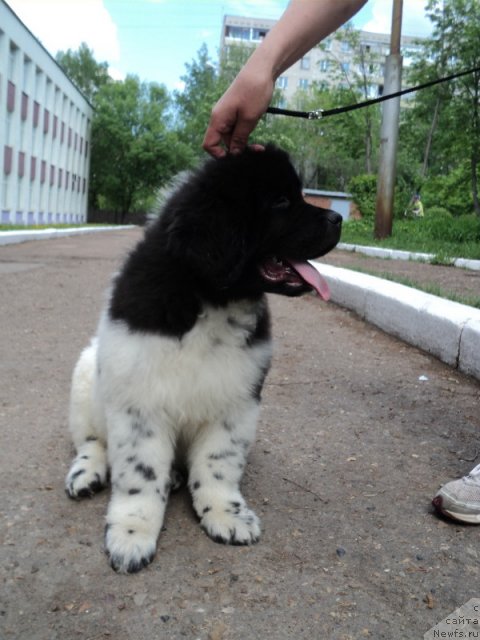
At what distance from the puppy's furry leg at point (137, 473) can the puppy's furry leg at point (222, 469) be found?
0.14 meters

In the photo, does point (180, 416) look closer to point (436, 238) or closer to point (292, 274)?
point (292, 274)

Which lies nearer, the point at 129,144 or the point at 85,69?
the point at 129,144

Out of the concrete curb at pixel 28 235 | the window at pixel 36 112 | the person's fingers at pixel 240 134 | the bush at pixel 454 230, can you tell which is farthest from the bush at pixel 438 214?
the window at pixel 36 112

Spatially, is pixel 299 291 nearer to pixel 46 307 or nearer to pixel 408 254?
pixel 46 307

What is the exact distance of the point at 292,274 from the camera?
2.57 m

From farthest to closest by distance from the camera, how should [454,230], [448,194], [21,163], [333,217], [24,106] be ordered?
1. [21,163]
2. [24,106]
3. [448,194]
4. [454,230]
5. [333,217]

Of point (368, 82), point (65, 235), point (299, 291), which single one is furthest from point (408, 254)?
point (368, 82)

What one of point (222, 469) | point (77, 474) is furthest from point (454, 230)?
point (77, 474)

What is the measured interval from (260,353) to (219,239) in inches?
20.6

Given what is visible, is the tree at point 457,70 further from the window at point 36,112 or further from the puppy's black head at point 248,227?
the window at point 36,112

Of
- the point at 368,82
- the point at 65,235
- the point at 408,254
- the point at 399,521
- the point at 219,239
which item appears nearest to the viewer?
the point at 219,239

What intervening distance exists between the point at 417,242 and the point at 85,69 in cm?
6178

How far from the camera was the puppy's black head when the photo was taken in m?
2.31

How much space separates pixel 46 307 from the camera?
712cm
